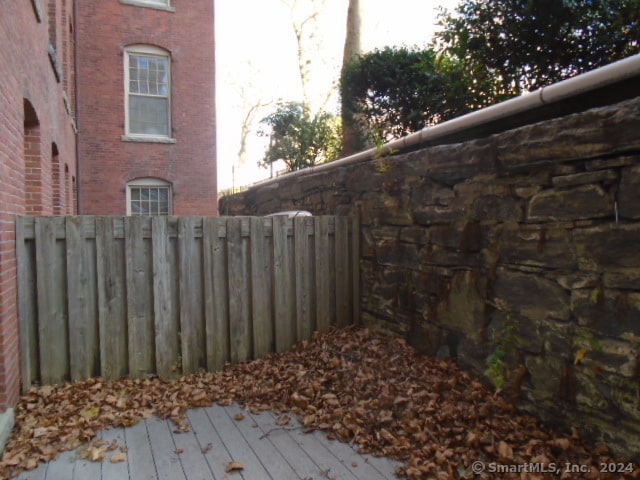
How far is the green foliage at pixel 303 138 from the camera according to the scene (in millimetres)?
11125

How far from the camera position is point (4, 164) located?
10.9ft

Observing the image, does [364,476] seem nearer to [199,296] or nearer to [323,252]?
[199,296]

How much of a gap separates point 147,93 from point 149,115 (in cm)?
60

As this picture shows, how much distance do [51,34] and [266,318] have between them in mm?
6104

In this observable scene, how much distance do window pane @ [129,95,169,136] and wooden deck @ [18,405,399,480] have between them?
→ 38.2 ft

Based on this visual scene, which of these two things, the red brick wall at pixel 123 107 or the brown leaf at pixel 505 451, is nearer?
the brown leaf at pixel 505 451

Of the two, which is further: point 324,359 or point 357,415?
point 324,359

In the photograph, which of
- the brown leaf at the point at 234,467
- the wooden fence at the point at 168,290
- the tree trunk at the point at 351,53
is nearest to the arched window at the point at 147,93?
the tree trunk at the point at 351,53

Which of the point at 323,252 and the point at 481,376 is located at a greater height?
the point at 323,252

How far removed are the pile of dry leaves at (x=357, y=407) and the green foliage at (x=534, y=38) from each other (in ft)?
13.3

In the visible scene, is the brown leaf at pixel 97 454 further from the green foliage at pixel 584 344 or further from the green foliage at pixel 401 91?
the green foliage at pixel 401 91

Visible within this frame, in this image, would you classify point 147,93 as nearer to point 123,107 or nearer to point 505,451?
point 123,107

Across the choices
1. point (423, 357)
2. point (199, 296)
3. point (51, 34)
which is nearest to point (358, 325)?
point (423, 357)

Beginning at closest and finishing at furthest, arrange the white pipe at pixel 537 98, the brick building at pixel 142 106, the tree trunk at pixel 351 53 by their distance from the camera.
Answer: the white pipe at pixel 537 98 → the tree trunk at pixel 351 53 → the brick building at pixel 142 106
